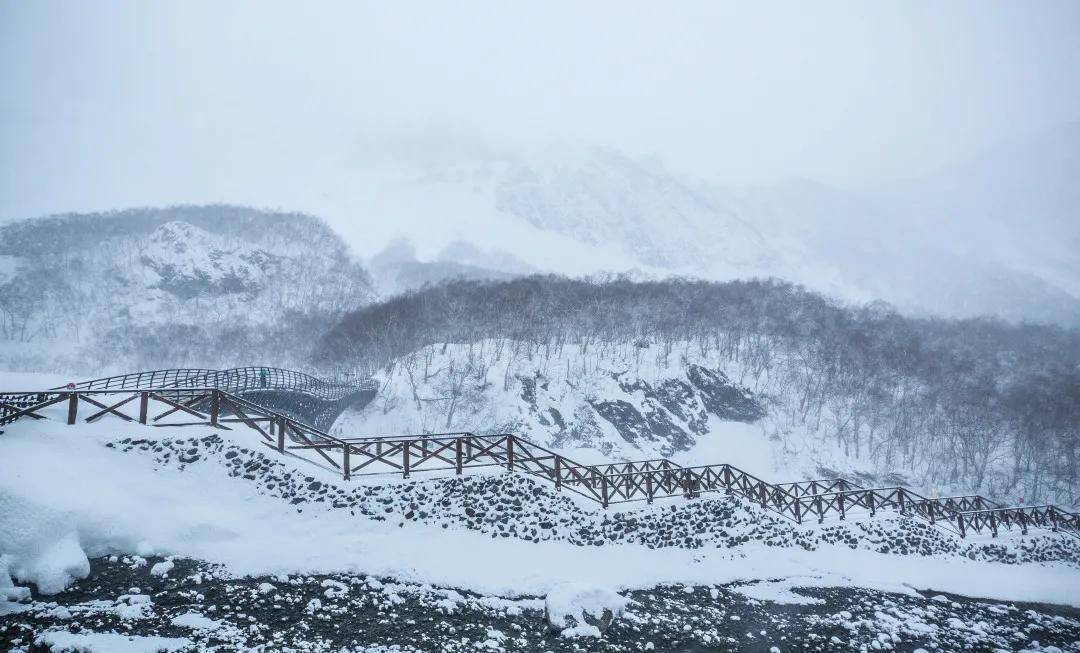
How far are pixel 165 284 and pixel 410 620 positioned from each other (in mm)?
125674

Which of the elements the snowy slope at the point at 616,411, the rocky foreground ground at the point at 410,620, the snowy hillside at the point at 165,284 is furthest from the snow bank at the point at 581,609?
the snowy hillside at the point at 165,284

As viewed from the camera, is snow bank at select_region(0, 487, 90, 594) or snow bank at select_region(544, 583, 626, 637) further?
snow bank at select_region(544, 583, 626, 637)

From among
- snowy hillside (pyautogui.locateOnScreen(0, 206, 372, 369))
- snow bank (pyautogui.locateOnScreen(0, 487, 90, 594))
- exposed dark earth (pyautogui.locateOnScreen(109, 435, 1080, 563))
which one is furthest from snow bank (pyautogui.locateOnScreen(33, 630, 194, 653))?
snowy hillside (pyautogui.locateOnScreen(0, 206, 372, 369))

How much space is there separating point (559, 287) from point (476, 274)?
38707 millimetres

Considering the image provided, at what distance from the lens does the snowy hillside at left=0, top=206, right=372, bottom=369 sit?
296 feet

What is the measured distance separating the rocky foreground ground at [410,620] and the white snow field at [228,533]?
1.53 ft

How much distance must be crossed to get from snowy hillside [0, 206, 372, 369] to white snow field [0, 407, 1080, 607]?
8082 centimetres

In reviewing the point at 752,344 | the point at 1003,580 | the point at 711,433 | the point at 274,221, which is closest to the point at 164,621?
the point at 1003,580

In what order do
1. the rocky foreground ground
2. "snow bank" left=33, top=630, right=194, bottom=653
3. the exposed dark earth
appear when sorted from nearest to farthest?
1. "snow bank" left=33, top=630, right=194, bottom=653
2. the rocky foreground ground
3. the exposed dark earth

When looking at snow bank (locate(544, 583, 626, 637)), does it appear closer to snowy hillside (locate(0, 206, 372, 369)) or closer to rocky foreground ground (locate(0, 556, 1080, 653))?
rocky foreground ground (locate(0, 556, 1080, 653))

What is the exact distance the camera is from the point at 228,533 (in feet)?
42.5

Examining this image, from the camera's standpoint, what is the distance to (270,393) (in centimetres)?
3422

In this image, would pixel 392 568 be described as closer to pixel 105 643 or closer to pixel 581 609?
pixel 581 609

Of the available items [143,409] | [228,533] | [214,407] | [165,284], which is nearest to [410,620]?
[228,533]
